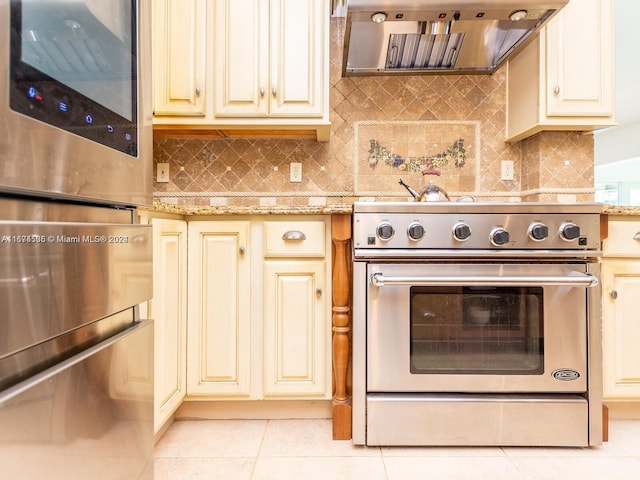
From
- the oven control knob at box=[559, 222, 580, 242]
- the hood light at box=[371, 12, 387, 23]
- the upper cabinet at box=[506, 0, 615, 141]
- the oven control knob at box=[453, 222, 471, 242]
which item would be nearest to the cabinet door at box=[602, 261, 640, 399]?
the oven control knob at box=[559, 222, 580, 242]

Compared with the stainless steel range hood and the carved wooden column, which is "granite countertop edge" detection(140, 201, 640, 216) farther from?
the stainless steel range hood

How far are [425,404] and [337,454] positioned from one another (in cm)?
38

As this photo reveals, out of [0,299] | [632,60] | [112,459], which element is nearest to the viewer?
[0,299]

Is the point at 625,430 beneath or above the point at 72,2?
beneath

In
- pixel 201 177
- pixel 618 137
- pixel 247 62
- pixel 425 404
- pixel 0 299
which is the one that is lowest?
pixel 425 404

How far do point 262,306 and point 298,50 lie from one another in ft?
3.94

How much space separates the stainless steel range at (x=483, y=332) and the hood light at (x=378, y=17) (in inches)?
32.3

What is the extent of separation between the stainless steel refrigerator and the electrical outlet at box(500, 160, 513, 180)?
191 cm

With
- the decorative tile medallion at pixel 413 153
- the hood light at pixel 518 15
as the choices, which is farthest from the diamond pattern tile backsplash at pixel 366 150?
the hood light at pixel 518 15

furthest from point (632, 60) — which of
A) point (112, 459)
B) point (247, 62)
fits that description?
point (112, 459)

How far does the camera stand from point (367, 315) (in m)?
1.39

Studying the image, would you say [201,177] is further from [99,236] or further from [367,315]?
[99,236]

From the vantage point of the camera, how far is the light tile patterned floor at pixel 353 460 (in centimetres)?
124

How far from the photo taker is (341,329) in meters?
1.42
